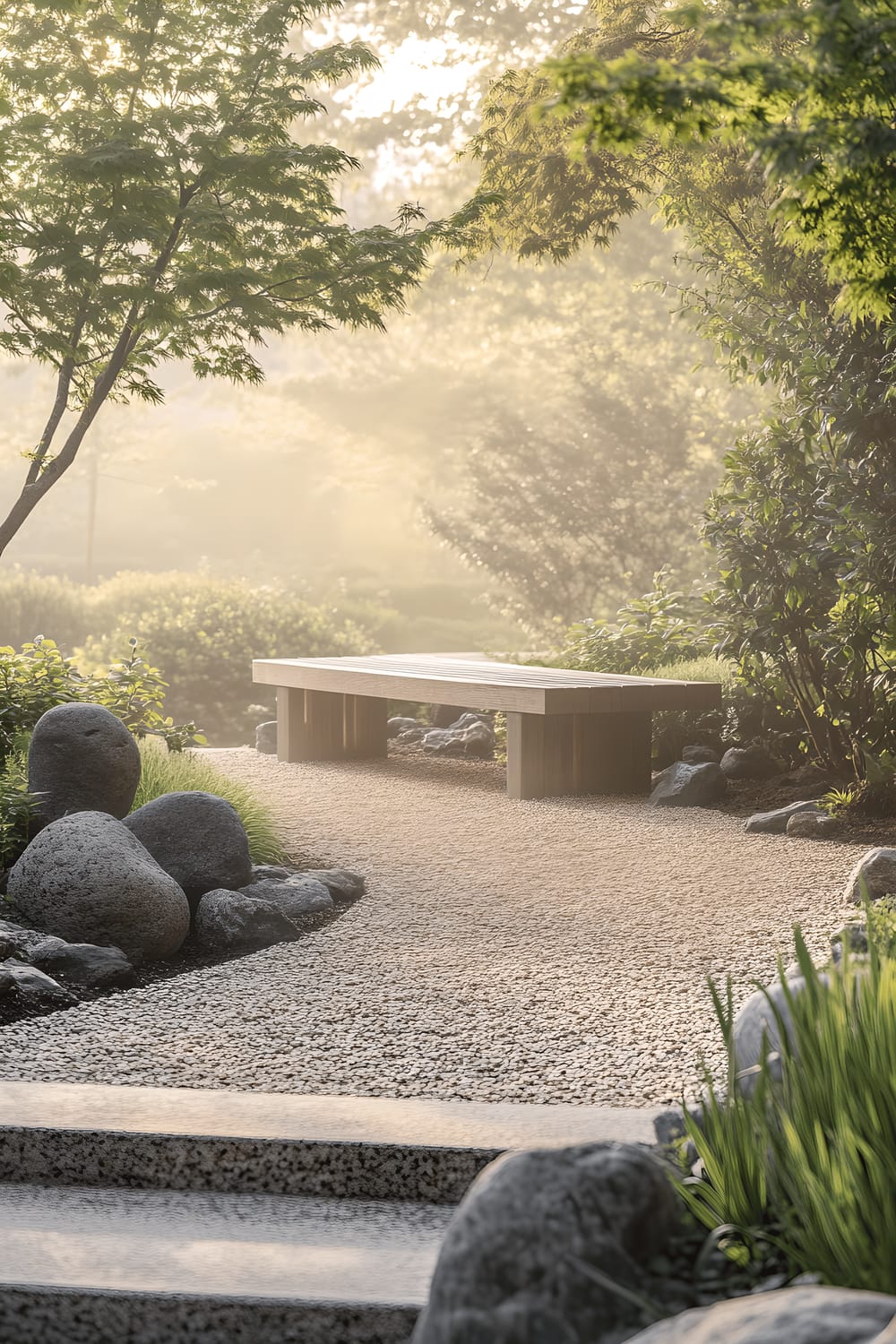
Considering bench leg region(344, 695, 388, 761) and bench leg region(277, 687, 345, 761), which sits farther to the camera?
bench leg region(344, 695, 388, 761)

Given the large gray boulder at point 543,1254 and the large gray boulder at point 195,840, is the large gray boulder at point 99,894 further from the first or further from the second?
the large gray boulder at point 543,1254

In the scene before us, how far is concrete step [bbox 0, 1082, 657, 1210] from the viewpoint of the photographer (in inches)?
106

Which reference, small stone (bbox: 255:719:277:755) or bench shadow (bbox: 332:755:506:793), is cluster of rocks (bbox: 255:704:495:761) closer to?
small stone (bbox: 255:719:277:755)

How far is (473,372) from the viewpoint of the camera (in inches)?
973

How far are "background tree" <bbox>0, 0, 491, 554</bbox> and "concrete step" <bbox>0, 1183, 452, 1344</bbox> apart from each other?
524 cm

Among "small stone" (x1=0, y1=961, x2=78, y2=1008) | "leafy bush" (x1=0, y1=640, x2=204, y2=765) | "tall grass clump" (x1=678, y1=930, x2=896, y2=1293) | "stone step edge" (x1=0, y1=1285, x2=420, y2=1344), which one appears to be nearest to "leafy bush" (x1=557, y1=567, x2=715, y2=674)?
"leafy bush" (x1=0, y1=640, x2=204, y2=765)

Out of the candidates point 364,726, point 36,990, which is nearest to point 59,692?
point 36,990

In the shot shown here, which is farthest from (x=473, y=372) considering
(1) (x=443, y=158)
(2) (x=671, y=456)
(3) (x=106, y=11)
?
(3) (x=106, y=11)

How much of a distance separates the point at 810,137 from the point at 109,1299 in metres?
2.40

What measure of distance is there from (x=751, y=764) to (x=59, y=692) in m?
4.29

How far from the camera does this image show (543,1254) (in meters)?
1.80

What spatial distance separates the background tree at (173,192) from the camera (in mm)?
6793

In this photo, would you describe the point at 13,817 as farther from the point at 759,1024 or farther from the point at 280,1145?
the point at 759,1024

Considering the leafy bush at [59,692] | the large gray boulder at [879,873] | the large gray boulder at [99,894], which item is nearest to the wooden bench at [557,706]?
the leafy bush at [59,692]
